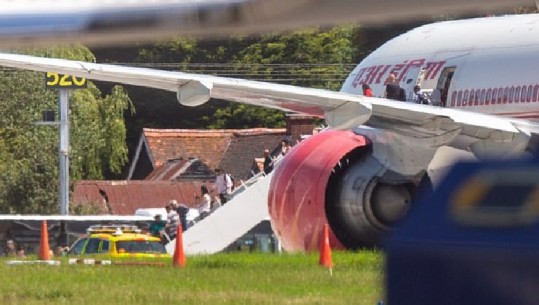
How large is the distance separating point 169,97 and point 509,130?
4819cm

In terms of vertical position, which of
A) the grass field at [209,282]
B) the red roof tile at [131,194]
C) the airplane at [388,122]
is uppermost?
the airplane at [388,122]

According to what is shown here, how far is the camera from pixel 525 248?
3.91m

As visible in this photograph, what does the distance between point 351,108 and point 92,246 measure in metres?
9.99

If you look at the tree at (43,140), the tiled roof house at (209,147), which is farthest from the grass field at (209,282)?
the tiled roof house at (209,147)

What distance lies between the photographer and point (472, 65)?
19.5 meters

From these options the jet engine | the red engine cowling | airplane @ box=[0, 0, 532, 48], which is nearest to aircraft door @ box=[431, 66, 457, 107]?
the jet engine

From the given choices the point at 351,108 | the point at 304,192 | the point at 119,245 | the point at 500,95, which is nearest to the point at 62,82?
the point at 119,245

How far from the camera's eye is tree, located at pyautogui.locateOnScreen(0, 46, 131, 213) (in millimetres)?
55656

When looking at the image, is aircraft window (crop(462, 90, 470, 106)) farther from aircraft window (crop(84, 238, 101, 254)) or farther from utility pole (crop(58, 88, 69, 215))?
utility pole (crop(58, 88, 69, 215))

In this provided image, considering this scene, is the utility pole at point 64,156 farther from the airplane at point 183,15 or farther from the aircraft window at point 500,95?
the airplane at point 183,15

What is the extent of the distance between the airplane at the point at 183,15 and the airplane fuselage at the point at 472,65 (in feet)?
49.4

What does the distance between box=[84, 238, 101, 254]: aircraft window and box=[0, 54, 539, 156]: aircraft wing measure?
26.7ft

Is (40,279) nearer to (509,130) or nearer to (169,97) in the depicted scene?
(509,130)

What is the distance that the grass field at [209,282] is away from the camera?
44.5 ft
